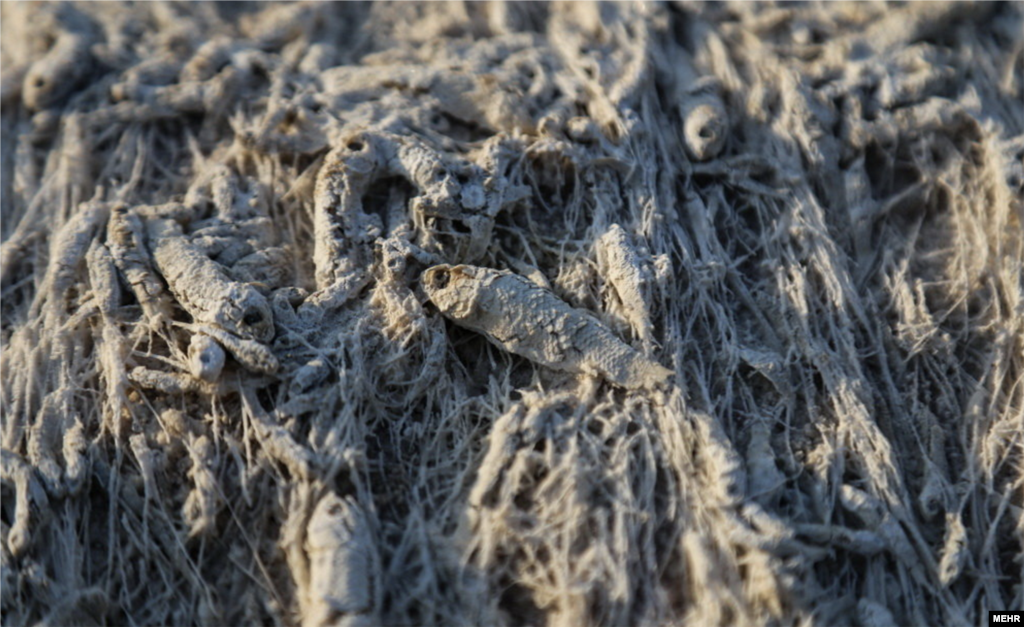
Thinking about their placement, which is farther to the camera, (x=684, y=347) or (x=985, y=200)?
(x=985, y=200)

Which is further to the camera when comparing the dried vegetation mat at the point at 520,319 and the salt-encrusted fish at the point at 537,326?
the salt-encrusted fish at the point at 537,326

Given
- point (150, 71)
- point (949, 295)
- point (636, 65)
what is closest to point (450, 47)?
point (636, 65)

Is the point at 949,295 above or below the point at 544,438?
above

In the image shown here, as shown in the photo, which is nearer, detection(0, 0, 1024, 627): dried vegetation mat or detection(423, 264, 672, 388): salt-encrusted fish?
detection(0, 0, 1024, 627): dried vegetation mat

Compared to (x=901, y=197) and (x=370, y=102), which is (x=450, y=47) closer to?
(x=370, y=102)

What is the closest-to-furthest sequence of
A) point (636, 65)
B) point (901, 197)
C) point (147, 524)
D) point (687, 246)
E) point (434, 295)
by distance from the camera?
point (147, 524)
point (434, 295)
point (687, 246)
point (901, 197)
point (636, 65)
